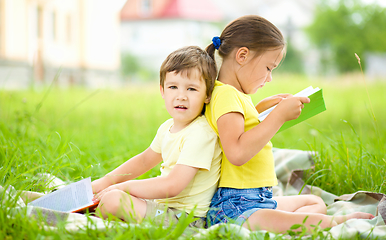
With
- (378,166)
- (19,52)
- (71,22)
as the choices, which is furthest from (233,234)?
(71,22)

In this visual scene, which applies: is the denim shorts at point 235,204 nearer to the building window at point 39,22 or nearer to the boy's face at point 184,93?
the boy's face at point 184,93

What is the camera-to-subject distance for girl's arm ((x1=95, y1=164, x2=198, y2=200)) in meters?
1.49

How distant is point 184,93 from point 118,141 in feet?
7.22

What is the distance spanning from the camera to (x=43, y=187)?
180 cm

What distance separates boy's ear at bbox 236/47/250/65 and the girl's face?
A: 0.02 m

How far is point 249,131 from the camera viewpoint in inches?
57.7

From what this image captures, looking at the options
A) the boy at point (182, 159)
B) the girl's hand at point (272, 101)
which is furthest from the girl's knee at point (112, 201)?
the girl's hand at point (272, 101)

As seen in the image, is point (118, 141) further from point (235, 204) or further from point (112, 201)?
point (235, 204)

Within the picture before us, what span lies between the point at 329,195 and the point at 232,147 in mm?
849

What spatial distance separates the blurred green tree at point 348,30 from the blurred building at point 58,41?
1701 cm

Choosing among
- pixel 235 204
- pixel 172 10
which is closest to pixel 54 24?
pixel 172 10

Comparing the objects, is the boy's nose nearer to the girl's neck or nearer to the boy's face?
the boy's face

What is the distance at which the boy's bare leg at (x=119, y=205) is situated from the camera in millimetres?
1480

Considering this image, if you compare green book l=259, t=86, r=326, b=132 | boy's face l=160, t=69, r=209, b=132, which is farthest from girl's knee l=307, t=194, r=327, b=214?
boy's face l=160, t=69, r=209, b=132
